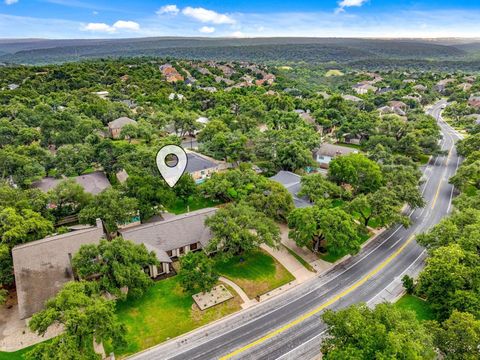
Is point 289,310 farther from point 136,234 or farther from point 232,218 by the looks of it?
point 136,234

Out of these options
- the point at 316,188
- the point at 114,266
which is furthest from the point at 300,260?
the point at 114,266

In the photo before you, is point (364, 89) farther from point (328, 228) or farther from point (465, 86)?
point (328, 228)

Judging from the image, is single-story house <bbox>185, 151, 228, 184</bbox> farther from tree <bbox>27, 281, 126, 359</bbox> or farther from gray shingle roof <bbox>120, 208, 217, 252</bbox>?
tree <bbox>27, 281, 126, 359</bbox>

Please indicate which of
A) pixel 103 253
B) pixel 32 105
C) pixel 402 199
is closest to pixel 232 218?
pixel 103 253

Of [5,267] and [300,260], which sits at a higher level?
[5,267]

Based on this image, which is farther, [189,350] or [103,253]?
[103,253]

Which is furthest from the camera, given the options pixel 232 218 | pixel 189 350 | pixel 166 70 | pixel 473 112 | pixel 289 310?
pixel 166 70

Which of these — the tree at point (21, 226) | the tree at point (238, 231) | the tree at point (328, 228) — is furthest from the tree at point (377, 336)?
the tree at point (21, 226)

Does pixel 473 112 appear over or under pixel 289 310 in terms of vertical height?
over
